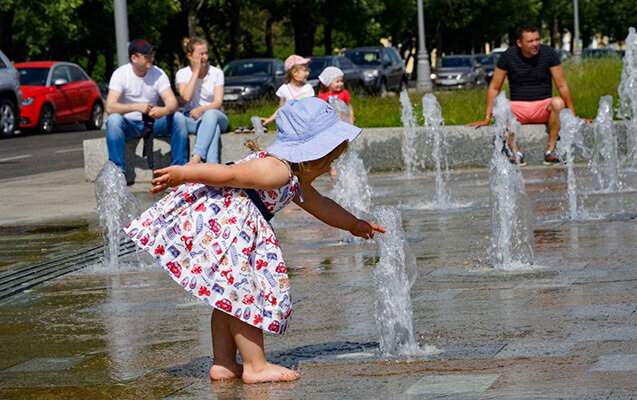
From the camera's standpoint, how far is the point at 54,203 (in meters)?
13.3

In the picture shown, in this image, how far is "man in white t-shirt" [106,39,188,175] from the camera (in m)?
14.2

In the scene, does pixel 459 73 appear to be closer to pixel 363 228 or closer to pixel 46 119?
pixel 46 119

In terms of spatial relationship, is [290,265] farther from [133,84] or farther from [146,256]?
[133,84]

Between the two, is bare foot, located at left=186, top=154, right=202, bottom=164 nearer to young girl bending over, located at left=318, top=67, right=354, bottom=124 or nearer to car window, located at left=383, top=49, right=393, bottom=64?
young girl bending over, located at left=318, top=67, right=354, bottom=124

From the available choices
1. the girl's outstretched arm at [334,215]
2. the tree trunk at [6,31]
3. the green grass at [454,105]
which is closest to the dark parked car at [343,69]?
the tree trunk at [6,31]

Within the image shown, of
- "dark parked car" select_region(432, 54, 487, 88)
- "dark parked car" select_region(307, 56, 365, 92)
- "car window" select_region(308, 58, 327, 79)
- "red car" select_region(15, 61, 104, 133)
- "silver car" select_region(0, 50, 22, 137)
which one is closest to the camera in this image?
"silver car" select_region(0, 50, 22, 137)

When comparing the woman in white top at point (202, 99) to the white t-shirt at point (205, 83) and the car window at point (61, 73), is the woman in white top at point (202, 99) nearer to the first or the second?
the white t-shirt at point (205, 83)

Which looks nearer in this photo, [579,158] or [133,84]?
[133,84]

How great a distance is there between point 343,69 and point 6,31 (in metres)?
10.8

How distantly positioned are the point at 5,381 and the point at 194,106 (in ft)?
31.2

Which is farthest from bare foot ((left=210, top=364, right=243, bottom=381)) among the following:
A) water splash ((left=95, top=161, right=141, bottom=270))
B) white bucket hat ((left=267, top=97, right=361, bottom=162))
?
water splash ((left=95, top=161, right=141, bottom=270))

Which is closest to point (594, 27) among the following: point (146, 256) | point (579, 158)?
point (579, 158)

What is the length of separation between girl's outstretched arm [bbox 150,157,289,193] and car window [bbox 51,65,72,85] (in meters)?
23.8

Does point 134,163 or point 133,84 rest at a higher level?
point 133,84
